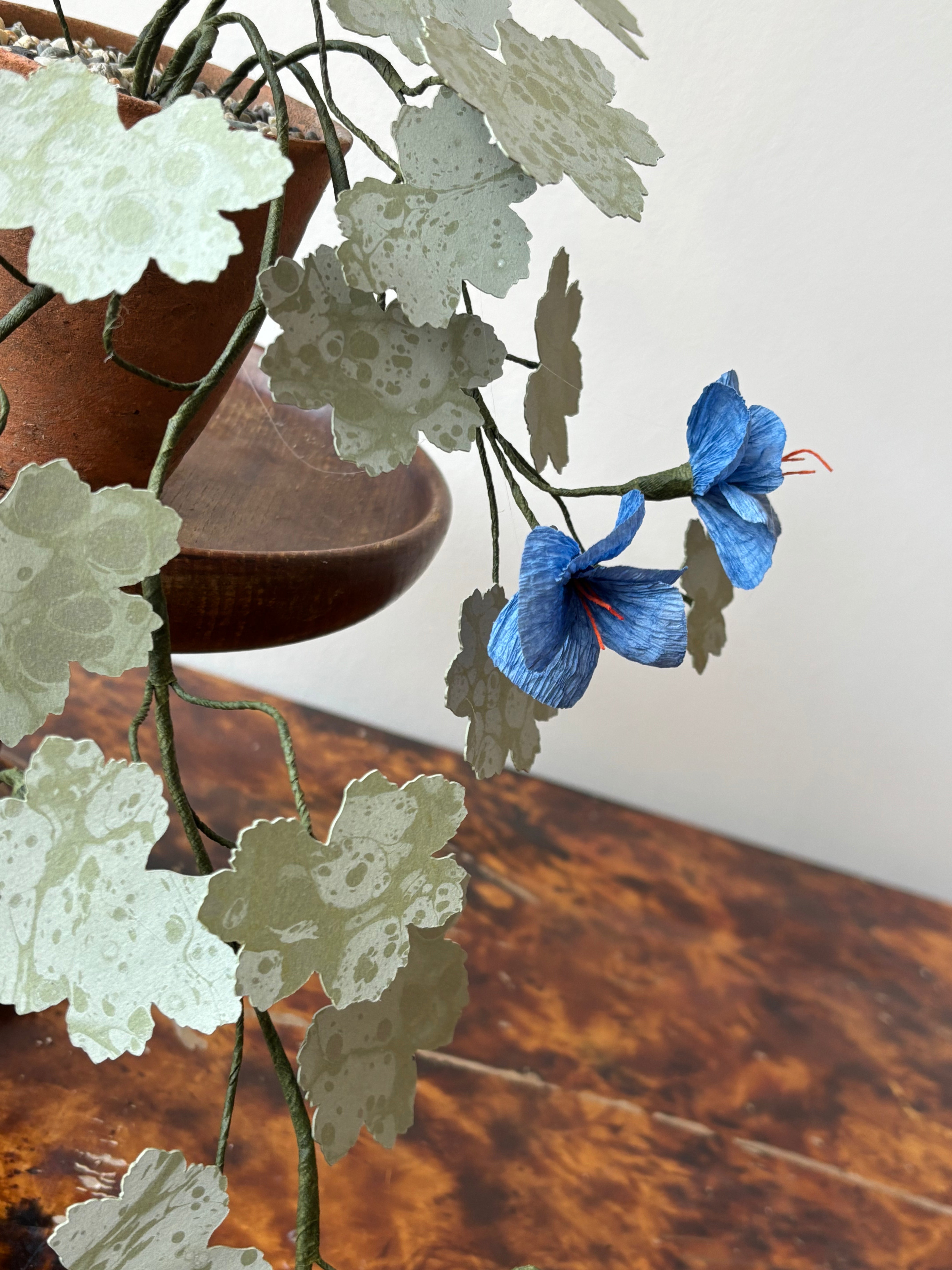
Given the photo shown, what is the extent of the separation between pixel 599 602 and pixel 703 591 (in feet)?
0.46

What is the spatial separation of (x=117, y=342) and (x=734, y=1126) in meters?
0.45

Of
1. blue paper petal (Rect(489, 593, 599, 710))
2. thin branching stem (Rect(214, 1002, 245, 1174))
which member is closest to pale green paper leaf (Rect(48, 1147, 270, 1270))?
thin branching stem (Rect(214, 1002, 245, 1174))

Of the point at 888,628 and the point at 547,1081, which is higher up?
the point at 888,628

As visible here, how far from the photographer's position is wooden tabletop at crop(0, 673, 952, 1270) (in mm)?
436

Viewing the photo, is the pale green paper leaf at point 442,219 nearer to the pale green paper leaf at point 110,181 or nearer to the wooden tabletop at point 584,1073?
the pale green paper leaf at point 110,181

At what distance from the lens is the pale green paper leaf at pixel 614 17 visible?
28 centimetres

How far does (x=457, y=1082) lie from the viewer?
0.51 m

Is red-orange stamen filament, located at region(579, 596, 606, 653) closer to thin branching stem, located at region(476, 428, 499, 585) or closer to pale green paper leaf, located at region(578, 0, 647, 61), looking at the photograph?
thin branching stem, located at region(476, 428, 499, 585)

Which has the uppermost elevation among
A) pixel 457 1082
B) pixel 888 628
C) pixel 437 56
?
pixel 437 56

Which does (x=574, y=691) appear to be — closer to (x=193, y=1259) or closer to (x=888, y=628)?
(x=193, y=1259)

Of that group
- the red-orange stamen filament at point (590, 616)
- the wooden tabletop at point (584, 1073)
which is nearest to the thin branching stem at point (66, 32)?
the red-orange stamen filament at point (590, 616)

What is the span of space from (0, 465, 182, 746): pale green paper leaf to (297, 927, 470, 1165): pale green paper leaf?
8cm

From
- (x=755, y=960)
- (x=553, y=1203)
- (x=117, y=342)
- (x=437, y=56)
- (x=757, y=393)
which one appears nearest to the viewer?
(x=437, y=56)

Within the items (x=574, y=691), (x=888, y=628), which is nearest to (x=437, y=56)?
(x=574, y=691)
